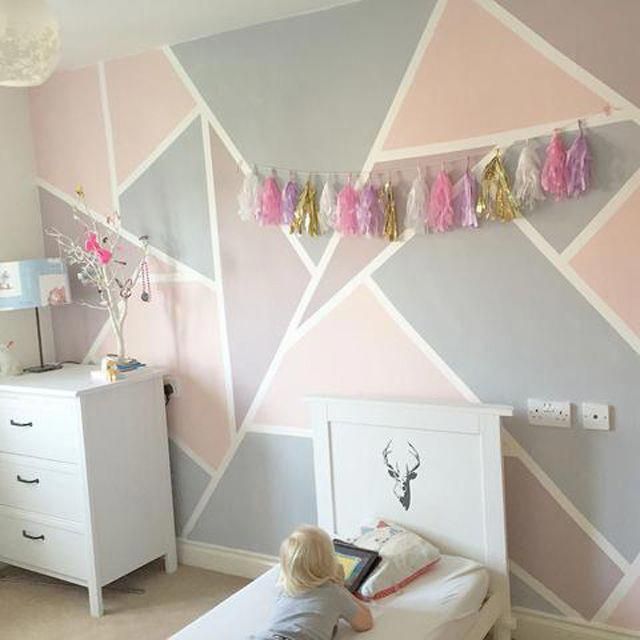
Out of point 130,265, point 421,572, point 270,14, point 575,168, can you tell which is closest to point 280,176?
point 270,14

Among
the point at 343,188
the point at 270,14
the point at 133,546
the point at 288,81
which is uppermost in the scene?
the point at 270,14

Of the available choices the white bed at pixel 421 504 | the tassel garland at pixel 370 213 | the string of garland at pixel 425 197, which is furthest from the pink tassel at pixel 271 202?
the white bed at pixel 421 504

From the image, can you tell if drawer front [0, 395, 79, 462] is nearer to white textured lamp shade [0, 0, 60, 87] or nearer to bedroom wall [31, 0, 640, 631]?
bedroom wall [31, 0, 640, 631]

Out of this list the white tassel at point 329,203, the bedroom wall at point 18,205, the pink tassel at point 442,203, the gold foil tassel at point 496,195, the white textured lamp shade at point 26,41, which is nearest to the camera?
the white textured lamp shade at point 26,41

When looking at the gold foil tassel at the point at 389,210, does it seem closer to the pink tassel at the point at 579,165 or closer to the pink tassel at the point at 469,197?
the pink tassel at the point at 469,197

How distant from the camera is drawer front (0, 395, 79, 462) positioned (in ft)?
10.3

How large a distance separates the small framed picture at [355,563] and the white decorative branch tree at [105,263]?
1415 millimetres

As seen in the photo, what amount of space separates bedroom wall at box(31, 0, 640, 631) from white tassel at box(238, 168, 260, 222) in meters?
0.08

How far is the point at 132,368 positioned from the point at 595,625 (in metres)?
2.11

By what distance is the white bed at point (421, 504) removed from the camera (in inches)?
89.7

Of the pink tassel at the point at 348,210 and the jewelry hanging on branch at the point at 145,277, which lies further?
the jewelry hanging on branch at the point at 145,277

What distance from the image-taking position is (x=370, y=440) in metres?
2.84

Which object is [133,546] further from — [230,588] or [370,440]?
[370,440]

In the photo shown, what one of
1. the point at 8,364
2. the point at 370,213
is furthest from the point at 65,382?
the point at 370,213
